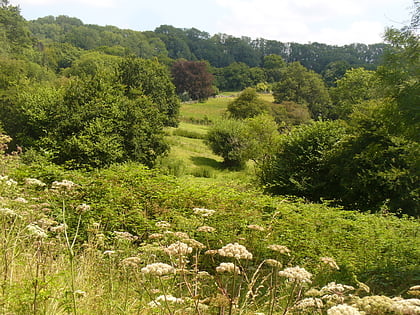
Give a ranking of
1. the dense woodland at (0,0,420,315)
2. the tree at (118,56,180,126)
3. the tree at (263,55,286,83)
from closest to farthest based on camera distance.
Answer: the dense woodland at (0,0,420,315)
the tree at (118,56,180,126)
the tree at (263,55,286,83)

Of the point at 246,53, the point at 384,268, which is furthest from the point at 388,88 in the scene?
the point at 246,53

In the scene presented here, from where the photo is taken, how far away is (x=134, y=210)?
8008mm

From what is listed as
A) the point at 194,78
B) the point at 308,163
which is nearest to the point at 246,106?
the point at 194,78

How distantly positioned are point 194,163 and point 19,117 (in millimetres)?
15558

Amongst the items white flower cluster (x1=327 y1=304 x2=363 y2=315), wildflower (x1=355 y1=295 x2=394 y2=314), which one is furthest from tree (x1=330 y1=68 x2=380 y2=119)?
white flower cluster (x1=327 y1=304 x2=363 y2=315)

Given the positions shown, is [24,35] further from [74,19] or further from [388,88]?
[74,19]

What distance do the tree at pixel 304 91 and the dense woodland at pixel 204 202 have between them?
11.1m

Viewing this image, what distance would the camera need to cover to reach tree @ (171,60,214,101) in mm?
82500

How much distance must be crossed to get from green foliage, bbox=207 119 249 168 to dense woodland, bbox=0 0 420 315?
15 centimetres

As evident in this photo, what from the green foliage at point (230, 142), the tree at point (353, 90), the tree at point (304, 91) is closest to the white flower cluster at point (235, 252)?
the green foliage at point (230, 142)

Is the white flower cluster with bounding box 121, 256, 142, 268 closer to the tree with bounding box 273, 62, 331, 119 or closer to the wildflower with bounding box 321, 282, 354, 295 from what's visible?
the wildflower with bounding box 321, 282, 354, 295

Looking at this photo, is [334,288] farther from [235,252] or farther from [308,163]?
[308,163]

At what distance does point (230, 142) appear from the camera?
35312mm

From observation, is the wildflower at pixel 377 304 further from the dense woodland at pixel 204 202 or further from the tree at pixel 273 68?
the tree at pixel 273 68
